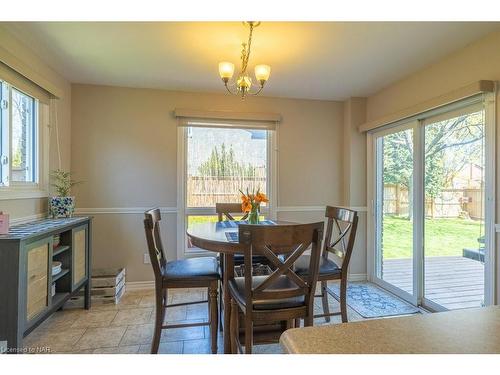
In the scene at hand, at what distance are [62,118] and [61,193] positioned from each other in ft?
2.70

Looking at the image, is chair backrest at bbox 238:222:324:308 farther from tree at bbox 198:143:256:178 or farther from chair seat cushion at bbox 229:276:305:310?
tree at bbox 198:143:256:178

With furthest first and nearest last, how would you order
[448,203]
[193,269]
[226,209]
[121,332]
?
1. [226,209]
2. [448,203]
3. [121,332]
4. [193,269]

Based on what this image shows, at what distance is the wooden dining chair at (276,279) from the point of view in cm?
150

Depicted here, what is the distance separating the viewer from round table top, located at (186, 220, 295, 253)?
176 centimetres

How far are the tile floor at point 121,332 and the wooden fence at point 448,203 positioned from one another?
1229mm

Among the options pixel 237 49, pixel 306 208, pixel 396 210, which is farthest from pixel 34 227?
pixel 396 210

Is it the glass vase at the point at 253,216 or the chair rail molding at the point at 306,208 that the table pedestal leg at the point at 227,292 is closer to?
the glass vase at the point at 253,216

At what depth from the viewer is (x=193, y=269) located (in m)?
2.12

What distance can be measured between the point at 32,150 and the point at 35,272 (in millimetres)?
1323

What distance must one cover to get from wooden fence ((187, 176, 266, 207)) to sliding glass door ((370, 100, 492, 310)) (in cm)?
167

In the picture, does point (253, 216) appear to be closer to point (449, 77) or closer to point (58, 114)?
point (449, 77)

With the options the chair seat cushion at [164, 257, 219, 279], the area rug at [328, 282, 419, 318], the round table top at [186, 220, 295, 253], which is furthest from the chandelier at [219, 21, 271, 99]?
the area rug at [328, 282, 419, 318]
